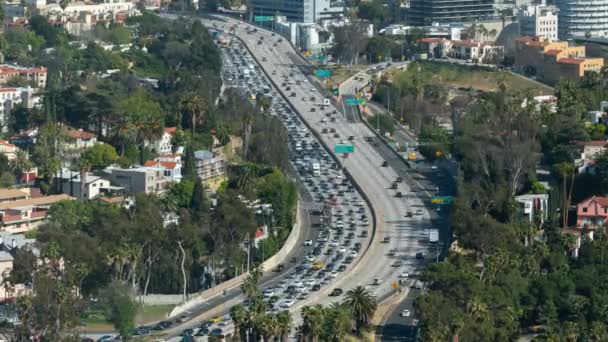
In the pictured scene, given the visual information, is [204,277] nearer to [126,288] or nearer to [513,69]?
[126,288]

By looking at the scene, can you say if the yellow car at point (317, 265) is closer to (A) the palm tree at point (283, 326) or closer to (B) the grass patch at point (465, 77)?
(A) the palm tree at point (283, 326)

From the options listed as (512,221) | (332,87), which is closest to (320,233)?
(512,221)

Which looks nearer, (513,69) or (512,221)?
(512,221)

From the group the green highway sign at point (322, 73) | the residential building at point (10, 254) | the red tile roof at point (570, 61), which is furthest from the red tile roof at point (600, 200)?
the green highway sign at point (322, 73)

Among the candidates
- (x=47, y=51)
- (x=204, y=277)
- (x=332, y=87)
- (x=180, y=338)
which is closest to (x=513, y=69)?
(x=332, y=87)

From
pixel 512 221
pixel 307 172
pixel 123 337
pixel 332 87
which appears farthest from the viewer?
pixel 332 87

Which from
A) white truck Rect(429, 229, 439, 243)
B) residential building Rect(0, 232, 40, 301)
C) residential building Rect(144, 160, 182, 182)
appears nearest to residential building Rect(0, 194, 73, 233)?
residential building Rect(0, 232, 40, 301)

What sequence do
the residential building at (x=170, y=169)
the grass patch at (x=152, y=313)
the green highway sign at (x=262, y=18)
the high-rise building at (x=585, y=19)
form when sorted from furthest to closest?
the green highway sign at (x=262, y=18) → the high-rise building at (x=585, y=19) → the residential building at (x=170, y=169) → the grass patch at (x=152, y=313)

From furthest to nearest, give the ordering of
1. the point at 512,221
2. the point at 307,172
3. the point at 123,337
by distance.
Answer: the point at 307,172 → the point at 512,221 → the point at 123,337
